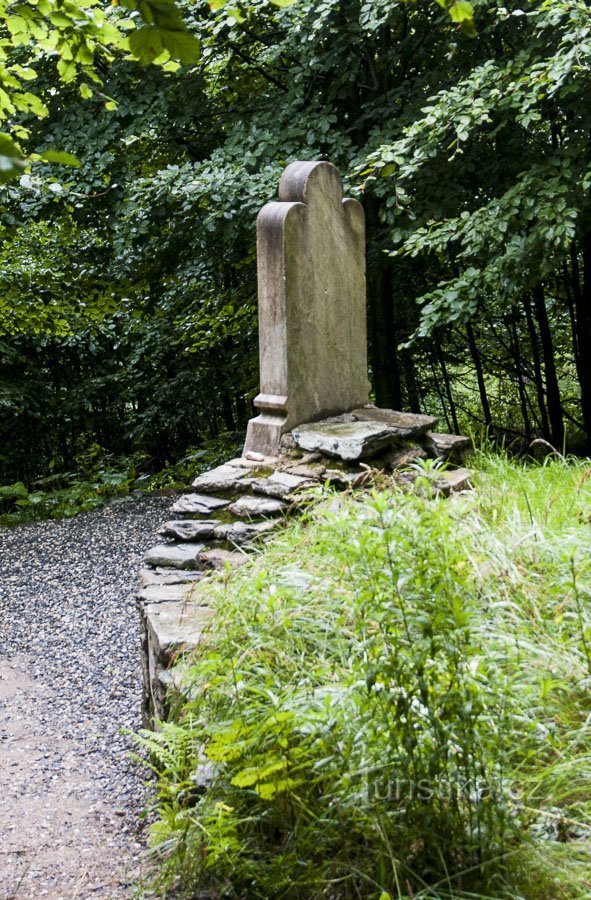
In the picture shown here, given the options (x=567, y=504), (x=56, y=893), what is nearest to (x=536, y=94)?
(x=567, y=504)

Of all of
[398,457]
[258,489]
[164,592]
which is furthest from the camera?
[398,457]

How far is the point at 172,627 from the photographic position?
119 inches

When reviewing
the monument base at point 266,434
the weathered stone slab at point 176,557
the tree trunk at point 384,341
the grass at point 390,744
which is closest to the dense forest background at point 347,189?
the tree trunk at point 384,341

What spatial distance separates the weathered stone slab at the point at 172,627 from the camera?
9.30 feet

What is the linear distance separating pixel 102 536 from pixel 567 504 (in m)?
4.18

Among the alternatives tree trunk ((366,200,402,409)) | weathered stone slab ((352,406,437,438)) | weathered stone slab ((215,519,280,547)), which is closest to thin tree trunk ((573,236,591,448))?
tree trunk ((366,200,402,409))

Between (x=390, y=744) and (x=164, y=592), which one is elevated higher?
(x=390, y=744)

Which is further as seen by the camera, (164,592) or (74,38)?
(164,592)

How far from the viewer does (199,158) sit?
844 cm

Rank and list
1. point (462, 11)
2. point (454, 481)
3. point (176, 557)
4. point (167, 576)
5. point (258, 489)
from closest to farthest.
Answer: point (462, 11) → point (167, 576) → point (176, 557) → point (258, 489) → point (454, 481)

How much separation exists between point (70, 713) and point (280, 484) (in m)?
1.45

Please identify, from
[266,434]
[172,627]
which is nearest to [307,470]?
[266,434]

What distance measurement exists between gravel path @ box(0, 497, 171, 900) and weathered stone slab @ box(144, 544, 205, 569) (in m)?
0.61

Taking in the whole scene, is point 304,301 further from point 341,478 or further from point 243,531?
point 243,531
